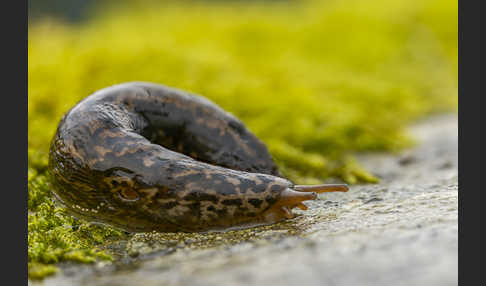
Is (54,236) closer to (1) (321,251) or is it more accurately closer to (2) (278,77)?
(1) (321,251)

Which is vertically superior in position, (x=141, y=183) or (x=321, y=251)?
(x=141, y=183)

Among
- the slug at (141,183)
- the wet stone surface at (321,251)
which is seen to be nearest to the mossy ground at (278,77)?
the slug at (141,183)

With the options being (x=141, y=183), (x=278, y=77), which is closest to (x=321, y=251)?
(x=141, y=183)

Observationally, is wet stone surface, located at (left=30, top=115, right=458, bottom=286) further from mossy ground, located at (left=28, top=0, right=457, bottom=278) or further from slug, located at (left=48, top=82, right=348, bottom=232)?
mossy ground, located at (left=28, top=0, right=457, bottom=278)

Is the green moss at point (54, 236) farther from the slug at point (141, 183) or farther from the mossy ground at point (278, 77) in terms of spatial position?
the slug at point (141, 183)

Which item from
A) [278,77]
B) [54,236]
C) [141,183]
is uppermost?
[278,77]

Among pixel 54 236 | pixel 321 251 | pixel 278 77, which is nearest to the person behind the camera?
pixel 321 251

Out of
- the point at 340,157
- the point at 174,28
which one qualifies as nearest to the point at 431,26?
the point at 174,28
